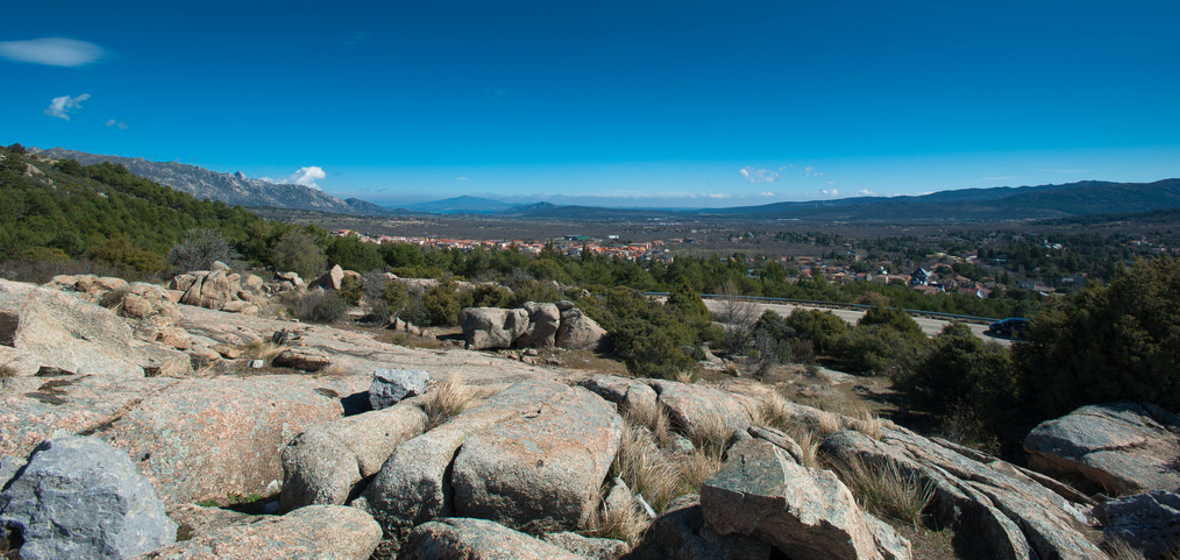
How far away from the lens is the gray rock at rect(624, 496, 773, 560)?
3.48 m

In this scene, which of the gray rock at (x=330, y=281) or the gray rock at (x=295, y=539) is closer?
the gray rock at (x=295, y=539)

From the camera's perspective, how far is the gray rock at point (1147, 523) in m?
4.26

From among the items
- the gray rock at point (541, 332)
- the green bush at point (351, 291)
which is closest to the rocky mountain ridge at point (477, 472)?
the gray rock at point (541, 332)

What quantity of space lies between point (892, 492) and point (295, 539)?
4.89 metres

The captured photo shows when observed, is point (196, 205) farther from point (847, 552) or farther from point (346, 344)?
point (847, 552)

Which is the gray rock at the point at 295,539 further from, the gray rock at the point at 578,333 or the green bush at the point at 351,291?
the green bush at the point at 351,291

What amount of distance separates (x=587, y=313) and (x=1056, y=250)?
92220 mm

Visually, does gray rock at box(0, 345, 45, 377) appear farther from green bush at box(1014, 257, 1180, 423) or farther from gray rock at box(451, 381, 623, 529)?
green bush at box(1014, 257, 1180, 423)

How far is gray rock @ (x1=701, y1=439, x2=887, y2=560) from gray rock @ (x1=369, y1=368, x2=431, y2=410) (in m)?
4.11

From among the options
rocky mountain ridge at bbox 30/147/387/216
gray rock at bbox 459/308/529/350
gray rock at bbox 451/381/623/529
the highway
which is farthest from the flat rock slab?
rocky mountain ridge at bbox 30/147/387/216

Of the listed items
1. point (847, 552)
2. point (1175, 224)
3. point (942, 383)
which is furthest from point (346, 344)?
point (1175, 224)

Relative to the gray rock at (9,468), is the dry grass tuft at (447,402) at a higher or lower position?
lower

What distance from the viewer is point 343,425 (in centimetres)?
471

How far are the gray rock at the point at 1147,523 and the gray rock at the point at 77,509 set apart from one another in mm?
7400
